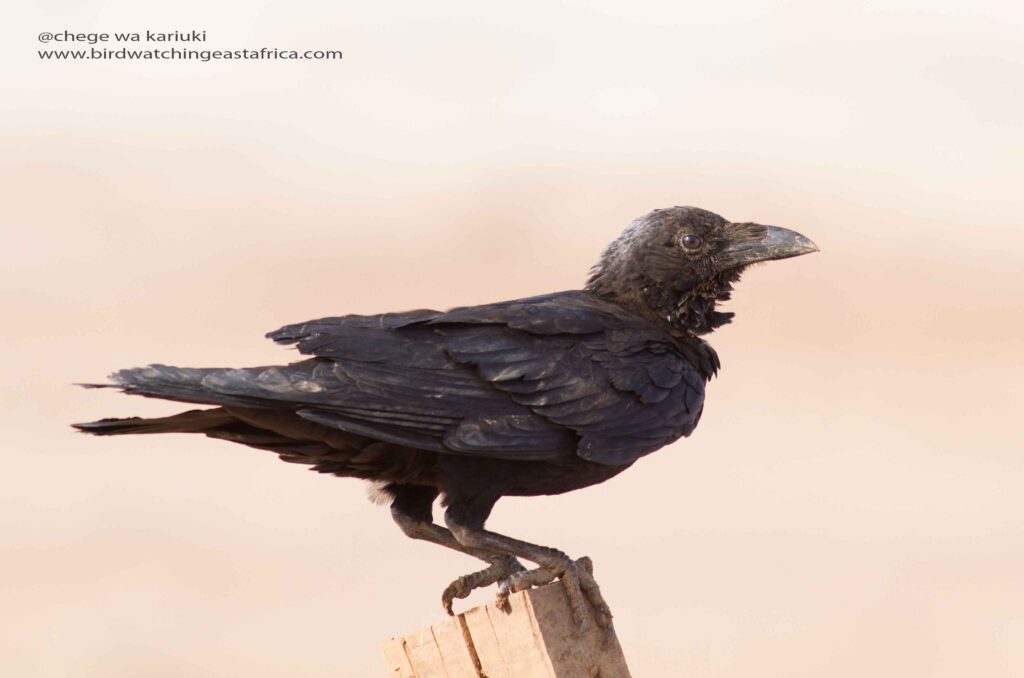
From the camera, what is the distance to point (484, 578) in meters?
6.55

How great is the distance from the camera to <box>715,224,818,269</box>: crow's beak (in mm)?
7285

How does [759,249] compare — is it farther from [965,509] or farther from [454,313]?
[965,509]

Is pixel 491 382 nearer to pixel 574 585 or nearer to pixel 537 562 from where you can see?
pixel 537 562

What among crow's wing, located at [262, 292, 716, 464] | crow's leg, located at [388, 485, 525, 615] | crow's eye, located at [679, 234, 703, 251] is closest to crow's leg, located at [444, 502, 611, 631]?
crow's leg, located at [388, 485, 525, 615]

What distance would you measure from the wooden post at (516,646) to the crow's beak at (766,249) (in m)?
1.94

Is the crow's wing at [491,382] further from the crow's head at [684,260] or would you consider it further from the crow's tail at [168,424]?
the crow's head at [684,260]

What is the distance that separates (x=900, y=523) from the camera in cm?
1648

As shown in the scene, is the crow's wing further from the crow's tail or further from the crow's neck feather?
the crow's neck feather

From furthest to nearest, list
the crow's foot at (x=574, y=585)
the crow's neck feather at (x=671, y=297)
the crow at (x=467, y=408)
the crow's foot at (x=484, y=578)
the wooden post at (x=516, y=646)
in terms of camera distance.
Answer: the crow's neck feather at (x=671, y=297), the crow's foot at (x=484, y=578), the crow at (x=467, y=408), the crow's foot at (x=574, y=585), the wooden post at (x=516, y=646)

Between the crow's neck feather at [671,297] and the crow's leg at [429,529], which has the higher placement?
the crow's neck feather at [671,297]

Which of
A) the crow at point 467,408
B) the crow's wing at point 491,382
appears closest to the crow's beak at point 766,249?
the crow at point 467,408

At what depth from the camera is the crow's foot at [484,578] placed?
6.50 metres

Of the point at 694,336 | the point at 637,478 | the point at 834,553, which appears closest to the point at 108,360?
the point at 637,478

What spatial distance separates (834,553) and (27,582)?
21.8ft
